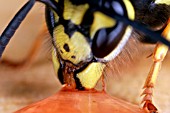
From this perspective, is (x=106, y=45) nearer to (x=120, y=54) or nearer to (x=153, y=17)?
(x=120, y=54)

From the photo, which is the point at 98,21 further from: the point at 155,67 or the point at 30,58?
the point at 30,58

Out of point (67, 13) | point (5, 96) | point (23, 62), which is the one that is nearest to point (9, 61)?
point (23, 62)

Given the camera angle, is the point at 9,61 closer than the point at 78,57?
No

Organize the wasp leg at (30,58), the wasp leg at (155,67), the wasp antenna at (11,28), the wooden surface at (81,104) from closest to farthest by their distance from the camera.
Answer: the wooden surface at (81,104)
the wasp antenna at (11,28)
the wasp leg at (155,67)
the wasp leg at (30,58)

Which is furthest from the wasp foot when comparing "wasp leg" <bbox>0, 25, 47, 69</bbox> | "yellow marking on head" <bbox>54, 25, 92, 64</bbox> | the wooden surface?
"wasp leg" <bbox>0, 25, 47, 69</bbox>

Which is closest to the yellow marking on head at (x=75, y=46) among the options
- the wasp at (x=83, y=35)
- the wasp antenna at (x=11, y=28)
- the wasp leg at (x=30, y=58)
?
the wasp at (x=83, y=35)

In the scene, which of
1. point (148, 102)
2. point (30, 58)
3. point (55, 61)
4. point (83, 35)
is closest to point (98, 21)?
point (83, 35)

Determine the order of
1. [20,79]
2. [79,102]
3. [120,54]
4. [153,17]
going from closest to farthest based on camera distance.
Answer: [79,102] < [120,54] < [153,17] < [20,79]

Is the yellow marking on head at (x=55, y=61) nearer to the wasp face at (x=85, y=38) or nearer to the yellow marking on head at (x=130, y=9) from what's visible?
the wasp face at (x=85, y=38)
